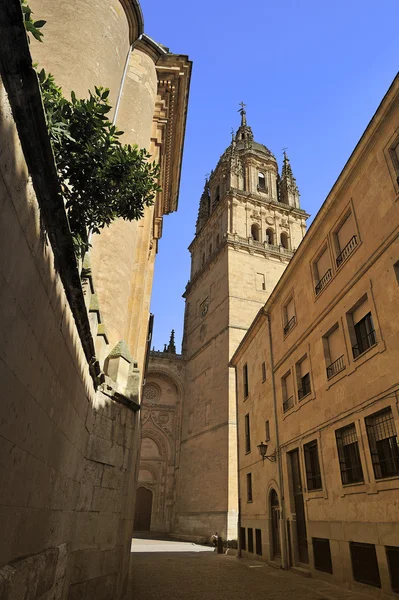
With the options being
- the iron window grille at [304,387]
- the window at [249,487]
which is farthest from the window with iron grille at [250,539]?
the iron window grille at [304,387]

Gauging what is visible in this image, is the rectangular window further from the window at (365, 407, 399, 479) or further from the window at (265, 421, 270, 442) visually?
the window at (365, 407, 399, 479)

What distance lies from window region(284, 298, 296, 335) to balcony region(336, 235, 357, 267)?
3.42m

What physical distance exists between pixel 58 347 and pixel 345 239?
9441 millimetres

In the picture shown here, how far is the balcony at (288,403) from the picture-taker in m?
13.4

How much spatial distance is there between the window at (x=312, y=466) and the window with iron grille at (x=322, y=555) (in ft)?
4.24

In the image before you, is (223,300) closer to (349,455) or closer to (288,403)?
(288,403)

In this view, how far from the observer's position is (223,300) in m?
31.2

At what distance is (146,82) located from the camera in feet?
35.1

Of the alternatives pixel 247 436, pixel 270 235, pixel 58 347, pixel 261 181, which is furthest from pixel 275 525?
pixel 261 181

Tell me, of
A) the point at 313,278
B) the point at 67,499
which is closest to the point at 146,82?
the point at 313,278

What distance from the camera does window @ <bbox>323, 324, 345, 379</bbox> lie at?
10.5m

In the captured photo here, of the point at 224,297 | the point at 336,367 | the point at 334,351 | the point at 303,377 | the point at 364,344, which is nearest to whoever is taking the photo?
the point at 364,344

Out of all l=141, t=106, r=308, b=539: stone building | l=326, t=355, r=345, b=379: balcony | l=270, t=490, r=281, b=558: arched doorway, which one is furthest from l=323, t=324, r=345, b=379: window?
l=141, t=106, r=308, b=539: stone building

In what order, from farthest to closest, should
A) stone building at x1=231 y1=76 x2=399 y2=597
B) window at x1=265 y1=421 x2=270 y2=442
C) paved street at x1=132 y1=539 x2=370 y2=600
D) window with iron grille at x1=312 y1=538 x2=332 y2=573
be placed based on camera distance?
window at x1=265 y1=421 x2=270 y2=442 < window with iron grille at x1=312 y1=538 x2=332 y2=573 < paved street at x1=132 y1=539 x2=370 y2=600 < stone building at x1=231 y1=76 x2=399 y2=597
